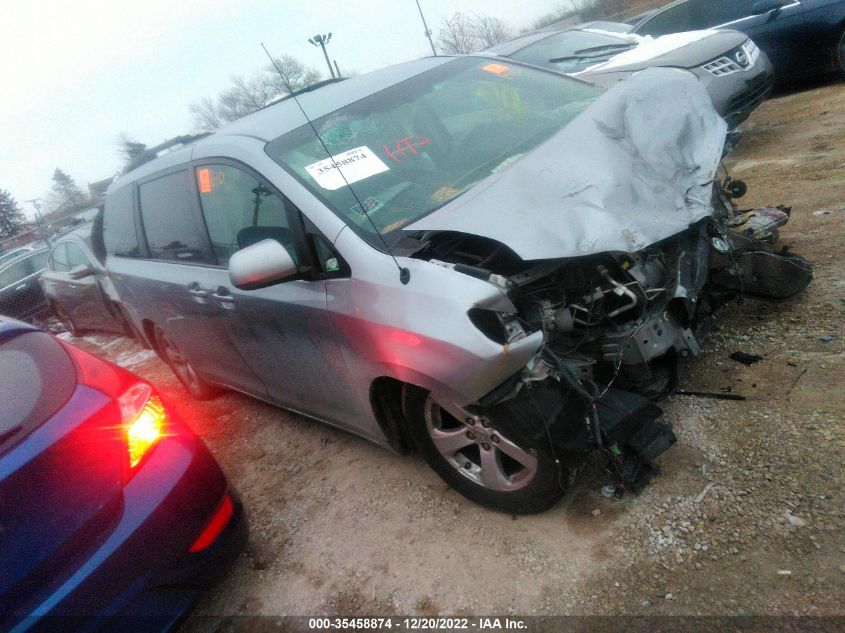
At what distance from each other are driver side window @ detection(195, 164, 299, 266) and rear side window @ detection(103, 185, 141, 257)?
1.17 m

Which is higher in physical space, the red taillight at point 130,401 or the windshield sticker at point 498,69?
the windshield sticker at point 498,69

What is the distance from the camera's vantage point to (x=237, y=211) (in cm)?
273

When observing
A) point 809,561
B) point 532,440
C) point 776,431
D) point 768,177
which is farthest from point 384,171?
point 768,177

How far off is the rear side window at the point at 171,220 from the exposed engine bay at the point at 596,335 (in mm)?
1647

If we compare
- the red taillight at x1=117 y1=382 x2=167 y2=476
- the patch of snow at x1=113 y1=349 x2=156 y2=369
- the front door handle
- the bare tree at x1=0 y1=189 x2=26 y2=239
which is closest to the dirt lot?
the red taillight at x1=117 y1=382 x2=167 y2=476

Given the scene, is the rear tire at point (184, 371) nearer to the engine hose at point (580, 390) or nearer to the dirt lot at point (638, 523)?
the dirt lot at point (638, 523)

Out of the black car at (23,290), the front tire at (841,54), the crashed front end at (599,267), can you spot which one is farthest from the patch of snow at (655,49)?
the black car at (23,290)

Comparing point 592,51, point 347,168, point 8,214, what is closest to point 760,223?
point 347,168

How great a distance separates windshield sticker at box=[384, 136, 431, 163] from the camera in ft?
8.50

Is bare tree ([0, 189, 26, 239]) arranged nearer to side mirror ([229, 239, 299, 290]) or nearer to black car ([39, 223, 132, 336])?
black car ([39, 223, 132, 336])

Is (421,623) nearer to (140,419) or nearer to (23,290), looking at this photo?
(140,419)

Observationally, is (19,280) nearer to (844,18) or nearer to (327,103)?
(327,103)

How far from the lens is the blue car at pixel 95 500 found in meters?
1.70

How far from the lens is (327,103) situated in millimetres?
2848
